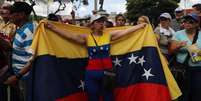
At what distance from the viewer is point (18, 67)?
771 cm

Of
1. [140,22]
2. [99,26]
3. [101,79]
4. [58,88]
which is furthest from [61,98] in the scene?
[140,22]

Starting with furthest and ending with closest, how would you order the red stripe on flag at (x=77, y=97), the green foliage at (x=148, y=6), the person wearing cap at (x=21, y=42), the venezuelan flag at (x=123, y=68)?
1. the green foliage at (x=148, y=6)
2. the red stripe on flag at (x=77, y=97)
3. the venezuelan flag at (x=123, y=68)
4. the person wearing cap at (x=21, y=42)

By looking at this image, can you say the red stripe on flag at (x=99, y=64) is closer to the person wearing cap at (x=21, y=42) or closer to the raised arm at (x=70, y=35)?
the raised arm at (x=70, y=35)

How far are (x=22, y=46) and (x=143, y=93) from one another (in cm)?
205

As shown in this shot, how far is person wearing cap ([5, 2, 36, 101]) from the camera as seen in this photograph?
7.64 m

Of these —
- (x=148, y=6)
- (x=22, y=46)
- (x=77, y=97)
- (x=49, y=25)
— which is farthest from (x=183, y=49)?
(x=148, y=6)

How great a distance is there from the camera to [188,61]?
28.4ft

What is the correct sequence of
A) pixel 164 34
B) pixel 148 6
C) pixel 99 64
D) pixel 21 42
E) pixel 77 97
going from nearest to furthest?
pixel 21 42 < pixel 99 64 < pixel 77 97 < pixel 164 34 < pixel 148 6

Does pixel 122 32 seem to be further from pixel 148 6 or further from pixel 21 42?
pixel 148 6

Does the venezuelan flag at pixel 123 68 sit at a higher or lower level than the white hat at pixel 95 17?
lower

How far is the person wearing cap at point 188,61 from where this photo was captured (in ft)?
28.1

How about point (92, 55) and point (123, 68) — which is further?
point (123, 68)

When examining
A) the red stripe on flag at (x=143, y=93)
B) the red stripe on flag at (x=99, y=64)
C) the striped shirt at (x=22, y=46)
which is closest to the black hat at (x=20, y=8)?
the striped shirt at (x=22, y=46)

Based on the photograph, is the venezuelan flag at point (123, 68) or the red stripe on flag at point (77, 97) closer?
the venezuelan flag at point (123, 68)
